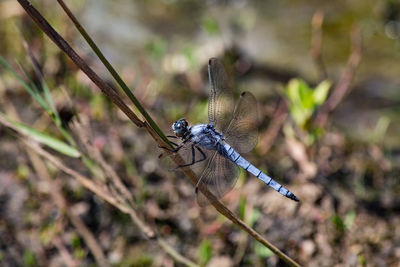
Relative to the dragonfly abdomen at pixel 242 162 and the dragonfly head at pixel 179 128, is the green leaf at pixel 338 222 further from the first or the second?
the dragonfly head at pixel 179 128

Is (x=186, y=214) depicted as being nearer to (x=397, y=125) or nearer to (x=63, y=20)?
(x=397, y=125)

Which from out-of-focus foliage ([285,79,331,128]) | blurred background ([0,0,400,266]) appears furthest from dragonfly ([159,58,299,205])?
out-of-focus foliage ([285,79,331,128])

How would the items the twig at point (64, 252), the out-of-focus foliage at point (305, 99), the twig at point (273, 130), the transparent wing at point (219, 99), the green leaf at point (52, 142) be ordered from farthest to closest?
1. the twig at point (273, 130)
2. the out-of-focus foliage at point (305, 99)
3. the twig at point (64, 252)
4. the transparent wing at point (219, 99)
5. the green leaf at point (52, 142)

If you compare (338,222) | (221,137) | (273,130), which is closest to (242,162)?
(221,137)

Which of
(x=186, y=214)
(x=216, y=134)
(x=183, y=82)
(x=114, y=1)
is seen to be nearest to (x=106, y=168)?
(x=216, y=134)

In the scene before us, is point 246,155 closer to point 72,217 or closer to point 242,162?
point 242,162

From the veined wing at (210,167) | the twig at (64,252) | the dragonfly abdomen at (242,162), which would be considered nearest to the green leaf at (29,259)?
the twig at (64,252)
